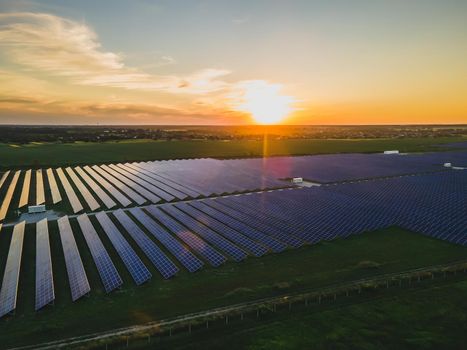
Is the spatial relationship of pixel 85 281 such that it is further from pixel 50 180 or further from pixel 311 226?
pixel 50 180

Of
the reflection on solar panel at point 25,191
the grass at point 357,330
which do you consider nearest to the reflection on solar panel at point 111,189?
the reflection on solar panel at point 25,191

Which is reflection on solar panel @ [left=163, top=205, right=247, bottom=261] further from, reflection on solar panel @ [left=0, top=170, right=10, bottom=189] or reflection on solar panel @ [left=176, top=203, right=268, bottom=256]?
reflection on solar panel @ [left=0, top=170, right=10, bottom=189]

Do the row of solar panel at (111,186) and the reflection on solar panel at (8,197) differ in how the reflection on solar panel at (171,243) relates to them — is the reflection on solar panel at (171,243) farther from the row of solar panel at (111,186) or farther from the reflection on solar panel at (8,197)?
the reflection on solar panel at (8,197)

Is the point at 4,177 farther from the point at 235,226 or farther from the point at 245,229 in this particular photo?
the point at 245,229

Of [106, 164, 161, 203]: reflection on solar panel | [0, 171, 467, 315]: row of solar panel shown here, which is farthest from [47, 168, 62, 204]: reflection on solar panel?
[0, 171, 467, 315]: row of solar panel

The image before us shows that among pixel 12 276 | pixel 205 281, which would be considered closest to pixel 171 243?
pixel 205 281

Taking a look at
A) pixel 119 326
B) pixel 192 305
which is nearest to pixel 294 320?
pixel 192 305
